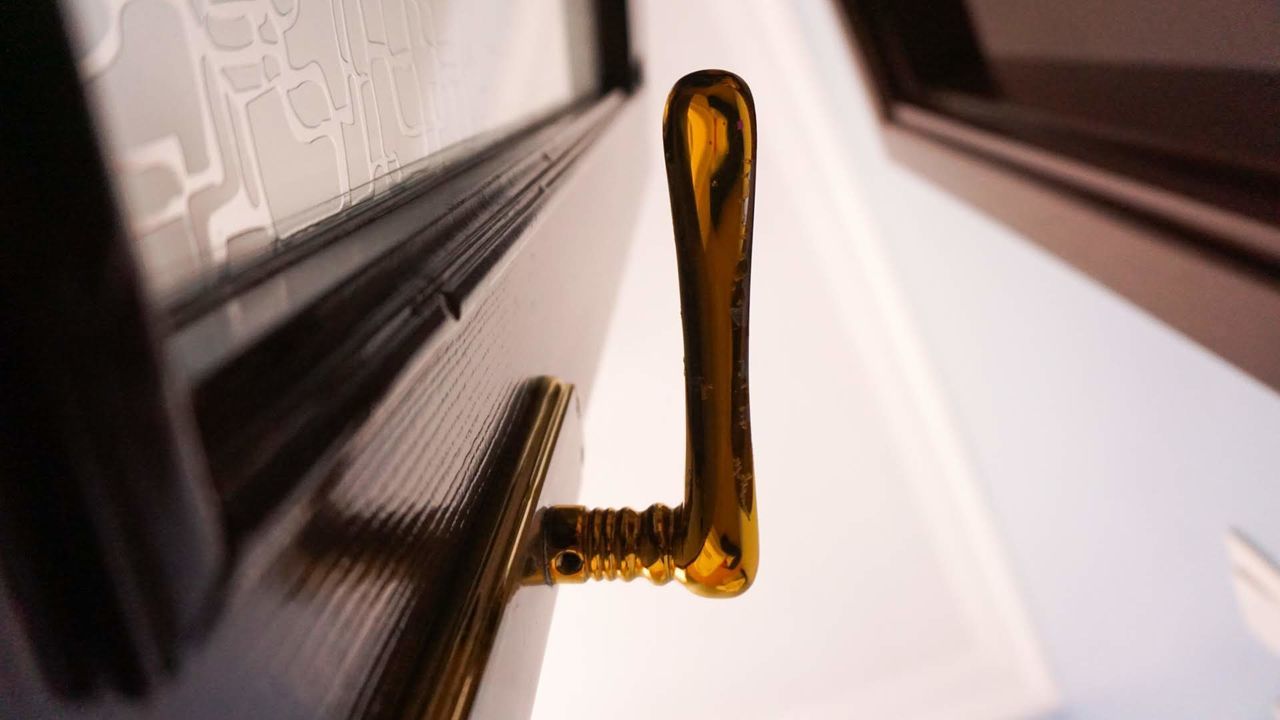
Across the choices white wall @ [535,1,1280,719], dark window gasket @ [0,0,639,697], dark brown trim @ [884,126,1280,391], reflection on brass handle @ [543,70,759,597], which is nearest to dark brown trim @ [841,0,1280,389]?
dark brown trim @ [884,126,1280,391]

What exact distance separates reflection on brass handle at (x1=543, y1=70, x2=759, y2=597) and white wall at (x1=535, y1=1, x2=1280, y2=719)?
1.61 feet

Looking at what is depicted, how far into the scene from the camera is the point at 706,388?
179 mm

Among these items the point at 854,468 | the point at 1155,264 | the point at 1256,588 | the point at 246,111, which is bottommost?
the point at 854,468

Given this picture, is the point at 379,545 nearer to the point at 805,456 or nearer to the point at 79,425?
the point at 79,425

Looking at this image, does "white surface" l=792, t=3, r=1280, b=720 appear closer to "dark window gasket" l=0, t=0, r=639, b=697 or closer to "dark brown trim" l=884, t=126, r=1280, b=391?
"dark brown trim" l=884, t=126, r=1280, b=391

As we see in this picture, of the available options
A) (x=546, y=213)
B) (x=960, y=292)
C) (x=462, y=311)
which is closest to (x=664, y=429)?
(x=960, y=292)

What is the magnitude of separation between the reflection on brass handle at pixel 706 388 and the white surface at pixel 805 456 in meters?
0.68

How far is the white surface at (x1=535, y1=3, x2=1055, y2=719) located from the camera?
933 millimetres

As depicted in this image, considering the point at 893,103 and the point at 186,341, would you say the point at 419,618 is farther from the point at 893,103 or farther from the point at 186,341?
the point at 893,103

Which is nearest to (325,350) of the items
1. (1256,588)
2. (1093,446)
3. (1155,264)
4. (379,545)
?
(379,545)

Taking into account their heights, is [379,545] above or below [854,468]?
above

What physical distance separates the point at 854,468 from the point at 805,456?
8 cm

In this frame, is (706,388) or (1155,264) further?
(1155,264)

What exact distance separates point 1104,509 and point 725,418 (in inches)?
24.5
